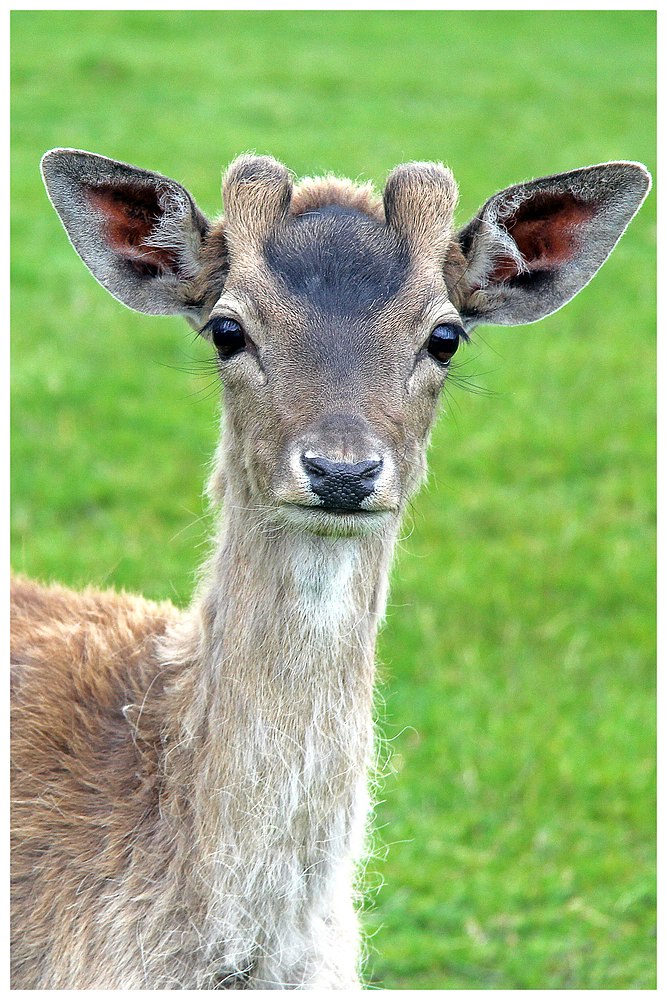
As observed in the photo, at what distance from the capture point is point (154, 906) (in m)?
3.70

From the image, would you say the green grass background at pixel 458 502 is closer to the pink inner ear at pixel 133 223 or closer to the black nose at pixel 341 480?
the black nose at pixel 341 480

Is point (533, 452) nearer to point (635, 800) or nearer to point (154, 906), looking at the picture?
point (635, 800)

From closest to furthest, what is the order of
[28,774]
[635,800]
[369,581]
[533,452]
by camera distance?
[369,581] < [28,774] < [635,800] < [533,452]

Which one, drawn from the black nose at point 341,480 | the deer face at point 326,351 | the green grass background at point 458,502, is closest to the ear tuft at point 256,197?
the deer face at point 326,351

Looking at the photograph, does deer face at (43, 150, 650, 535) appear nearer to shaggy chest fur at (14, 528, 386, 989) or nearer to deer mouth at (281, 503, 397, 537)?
deer mouth at (281, 503, 397, 537)

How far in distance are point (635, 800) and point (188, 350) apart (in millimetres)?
4922

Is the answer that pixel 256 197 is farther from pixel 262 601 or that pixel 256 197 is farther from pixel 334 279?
pixel 262 601

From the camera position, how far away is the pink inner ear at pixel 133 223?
380 centimetres

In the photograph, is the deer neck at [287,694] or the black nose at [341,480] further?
the deer neck at [287,694]

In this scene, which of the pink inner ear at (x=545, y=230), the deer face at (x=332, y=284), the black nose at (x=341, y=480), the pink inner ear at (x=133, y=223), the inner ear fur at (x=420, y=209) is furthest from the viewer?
the pink inner ear at (x=545, y=230)

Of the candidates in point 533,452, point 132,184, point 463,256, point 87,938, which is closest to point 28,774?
point 87,938

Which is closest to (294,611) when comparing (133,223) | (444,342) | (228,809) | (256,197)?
(228,809)

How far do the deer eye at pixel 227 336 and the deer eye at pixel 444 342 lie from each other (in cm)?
51

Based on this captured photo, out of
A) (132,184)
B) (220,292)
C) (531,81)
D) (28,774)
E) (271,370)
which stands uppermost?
(531,81)
